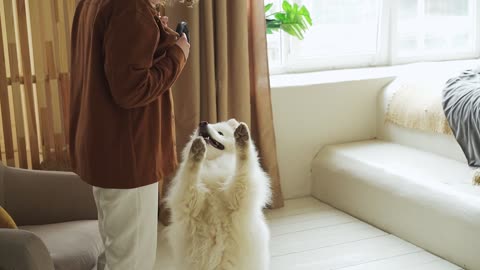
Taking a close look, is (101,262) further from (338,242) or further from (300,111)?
(300,111)

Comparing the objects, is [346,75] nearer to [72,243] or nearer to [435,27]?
[435,27]

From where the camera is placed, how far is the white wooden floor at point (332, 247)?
2.71 m

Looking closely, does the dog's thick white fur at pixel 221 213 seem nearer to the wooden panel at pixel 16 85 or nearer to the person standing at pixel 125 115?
the person standing at pixel 125 115

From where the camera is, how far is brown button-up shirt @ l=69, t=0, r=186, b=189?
164 centimetres

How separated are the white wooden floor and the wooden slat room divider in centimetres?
73

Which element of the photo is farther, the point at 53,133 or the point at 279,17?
the point at 279,17

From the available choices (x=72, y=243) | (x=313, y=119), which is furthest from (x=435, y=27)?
(x=72, y=243)

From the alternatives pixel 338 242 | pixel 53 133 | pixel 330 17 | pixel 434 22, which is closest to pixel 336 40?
pixel 330 17

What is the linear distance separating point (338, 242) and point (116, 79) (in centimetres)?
170

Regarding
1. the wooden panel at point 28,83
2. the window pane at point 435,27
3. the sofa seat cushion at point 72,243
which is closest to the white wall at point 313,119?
the window pane at point 435,27

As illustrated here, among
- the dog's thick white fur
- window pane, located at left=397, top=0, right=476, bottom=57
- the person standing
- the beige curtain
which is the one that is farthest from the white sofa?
the person standing

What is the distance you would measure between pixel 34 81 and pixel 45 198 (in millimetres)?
773

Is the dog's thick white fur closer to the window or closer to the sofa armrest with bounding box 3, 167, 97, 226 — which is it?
the sofa armrest with bounding box 3, 167, 97, 226

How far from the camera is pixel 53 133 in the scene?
115 inches
